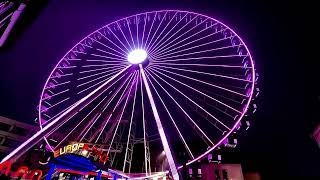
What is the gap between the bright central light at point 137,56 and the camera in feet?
56.6

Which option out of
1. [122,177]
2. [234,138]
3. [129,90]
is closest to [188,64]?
[129,90]

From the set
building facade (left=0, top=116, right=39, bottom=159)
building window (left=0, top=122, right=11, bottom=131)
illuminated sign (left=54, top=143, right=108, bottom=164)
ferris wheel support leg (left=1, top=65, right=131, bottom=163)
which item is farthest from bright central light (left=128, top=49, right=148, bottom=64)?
building window (left=0, top=122, right=11, bottom=131)

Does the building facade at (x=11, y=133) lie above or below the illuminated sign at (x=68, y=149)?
above

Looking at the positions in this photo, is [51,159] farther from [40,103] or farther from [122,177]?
[122,177]

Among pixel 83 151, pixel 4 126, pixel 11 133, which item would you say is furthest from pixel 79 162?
pixel 4 126

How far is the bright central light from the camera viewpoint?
56.6 feet

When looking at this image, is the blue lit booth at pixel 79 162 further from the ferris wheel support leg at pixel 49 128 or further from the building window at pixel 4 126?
the building window at pixel 4 126

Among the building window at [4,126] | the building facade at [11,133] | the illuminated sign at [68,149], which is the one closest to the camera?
the illuminated sign at [68,149]

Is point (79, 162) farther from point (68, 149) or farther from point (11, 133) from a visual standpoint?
point (11, 133)

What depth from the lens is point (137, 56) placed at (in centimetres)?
1762

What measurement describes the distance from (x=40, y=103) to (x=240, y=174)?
27.6 m

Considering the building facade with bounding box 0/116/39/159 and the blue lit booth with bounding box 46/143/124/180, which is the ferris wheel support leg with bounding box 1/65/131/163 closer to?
the blue lit booth with bounding box 46/143/124/180

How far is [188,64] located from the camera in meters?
16.1

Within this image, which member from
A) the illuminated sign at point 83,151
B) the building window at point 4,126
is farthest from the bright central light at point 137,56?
the building window at point 4,126
